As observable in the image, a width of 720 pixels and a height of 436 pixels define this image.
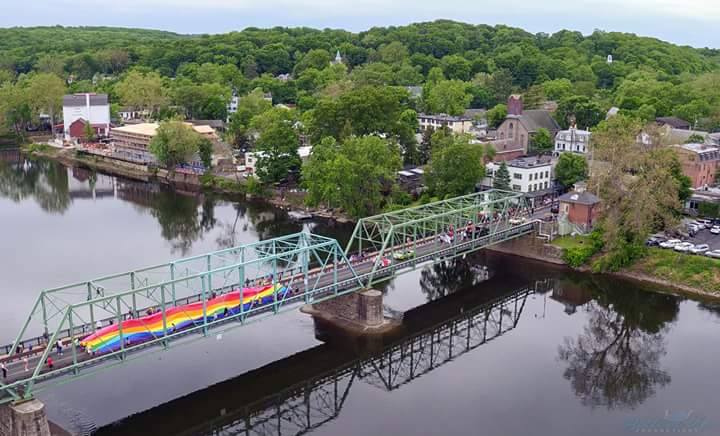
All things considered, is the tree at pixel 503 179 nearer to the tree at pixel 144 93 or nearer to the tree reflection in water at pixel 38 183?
the tree reflection in water at pixel 38 183

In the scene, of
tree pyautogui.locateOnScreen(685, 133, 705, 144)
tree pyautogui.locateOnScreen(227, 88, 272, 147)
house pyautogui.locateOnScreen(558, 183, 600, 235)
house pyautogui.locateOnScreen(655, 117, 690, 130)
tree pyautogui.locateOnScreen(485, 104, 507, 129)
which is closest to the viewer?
house pyautogui.locateOnScreen(558, 183, 600, 235)

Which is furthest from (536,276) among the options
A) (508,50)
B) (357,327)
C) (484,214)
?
(508,50)

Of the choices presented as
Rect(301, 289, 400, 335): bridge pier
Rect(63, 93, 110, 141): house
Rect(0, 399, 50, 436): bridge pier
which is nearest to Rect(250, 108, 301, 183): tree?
Rect(301, 289, 400, 335): bridge pier

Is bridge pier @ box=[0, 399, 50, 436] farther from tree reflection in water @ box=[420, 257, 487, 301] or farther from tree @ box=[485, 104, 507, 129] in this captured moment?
tree @ box=[485, 104, 507, 129]

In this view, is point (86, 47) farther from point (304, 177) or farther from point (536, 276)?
point (536, 276)

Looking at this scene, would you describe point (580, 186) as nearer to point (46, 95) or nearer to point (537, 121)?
point (537, 121)

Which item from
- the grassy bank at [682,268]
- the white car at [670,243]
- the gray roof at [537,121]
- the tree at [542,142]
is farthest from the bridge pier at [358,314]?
the gray roof at [537,121]
